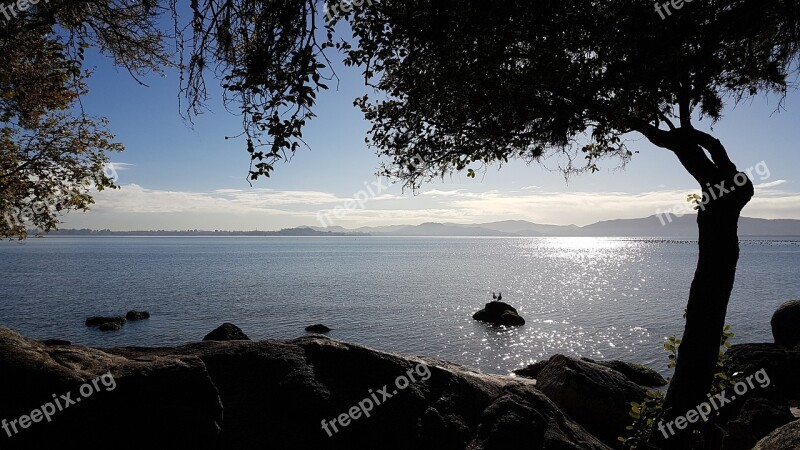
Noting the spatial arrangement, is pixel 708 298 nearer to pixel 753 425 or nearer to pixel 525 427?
pixel 525 427

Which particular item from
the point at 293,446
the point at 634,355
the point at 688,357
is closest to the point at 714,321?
the point at 688,357

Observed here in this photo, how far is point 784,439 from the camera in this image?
551cm

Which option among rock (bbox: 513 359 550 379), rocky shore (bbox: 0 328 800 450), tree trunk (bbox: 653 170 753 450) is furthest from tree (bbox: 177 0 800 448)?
rock (bbox: 513 359 550 379)

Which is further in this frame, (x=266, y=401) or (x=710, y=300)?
(x=710, y=300)

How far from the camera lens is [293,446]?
609 centimetres

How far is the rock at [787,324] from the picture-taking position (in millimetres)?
28984

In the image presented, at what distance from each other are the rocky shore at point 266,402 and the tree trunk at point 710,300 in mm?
1160

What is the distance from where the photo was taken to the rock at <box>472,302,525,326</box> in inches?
1786

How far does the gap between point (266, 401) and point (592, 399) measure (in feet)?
28.9

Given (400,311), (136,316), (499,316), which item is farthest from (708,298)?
(136,316)

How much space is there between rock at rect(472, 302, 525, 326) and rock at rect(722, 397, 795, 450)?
33654 mm

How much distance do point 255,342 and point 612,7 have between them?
764cm

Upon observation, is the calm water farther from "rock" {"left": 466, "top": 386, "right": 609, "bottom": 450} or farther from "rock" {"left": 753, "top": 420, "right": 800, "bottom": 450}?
"rock" {"left": 753, "top": 420, "right": 800, "bottom": 450}

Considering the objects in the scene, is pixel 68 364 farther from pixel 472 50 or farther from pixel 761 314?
pixel 761 314
